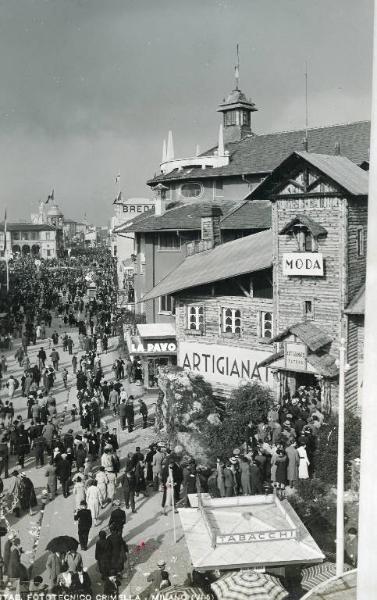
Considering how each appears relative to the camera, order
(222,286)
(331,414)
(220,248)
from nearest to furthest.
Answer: (331,414)
(222,286)
(220,248)

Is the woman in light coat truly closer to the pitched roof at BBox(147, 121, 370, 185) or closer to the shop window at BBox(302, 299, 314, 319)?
the shop window at BBox(302, 299, 314, 319)

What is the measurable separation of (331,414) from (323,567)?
10376mm

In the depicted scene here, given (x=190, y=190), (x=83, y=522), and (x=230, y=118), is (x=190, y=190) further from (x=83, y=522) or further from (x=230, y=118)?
(x=83, y=522)

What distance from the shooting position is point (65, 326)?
50531 mm

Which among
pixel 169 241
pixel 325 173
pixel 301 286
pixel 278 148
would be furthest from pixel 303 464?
pixel 278 148

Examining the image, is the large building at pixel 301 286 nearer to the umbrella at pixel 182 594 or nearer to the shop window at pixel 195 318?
the shop window at pixel 195 318

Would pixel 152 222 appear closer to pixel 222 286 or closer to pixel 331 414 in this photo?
pixel 222 286

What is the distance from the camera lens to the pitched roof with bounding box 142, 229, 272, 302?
27.0m

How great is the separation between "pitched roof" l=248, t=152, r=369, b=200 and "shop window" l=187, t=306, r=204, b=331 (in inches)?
241

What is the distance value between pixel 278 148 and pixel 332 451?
31.0 metres

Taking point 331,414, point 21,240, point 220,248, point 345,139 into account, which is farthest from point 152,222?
point 21,240

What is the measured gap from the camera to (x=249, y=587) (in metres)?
11.0

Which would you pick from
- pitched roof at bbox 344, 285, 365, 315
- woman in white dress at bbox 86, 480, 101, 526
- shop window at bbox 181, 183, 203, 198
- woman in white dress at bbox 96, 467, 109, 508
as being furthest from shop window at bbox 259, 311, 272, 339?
shop window at bbox 181, 183, 203, 198

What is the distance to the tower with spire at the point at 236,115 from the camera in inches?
2318
